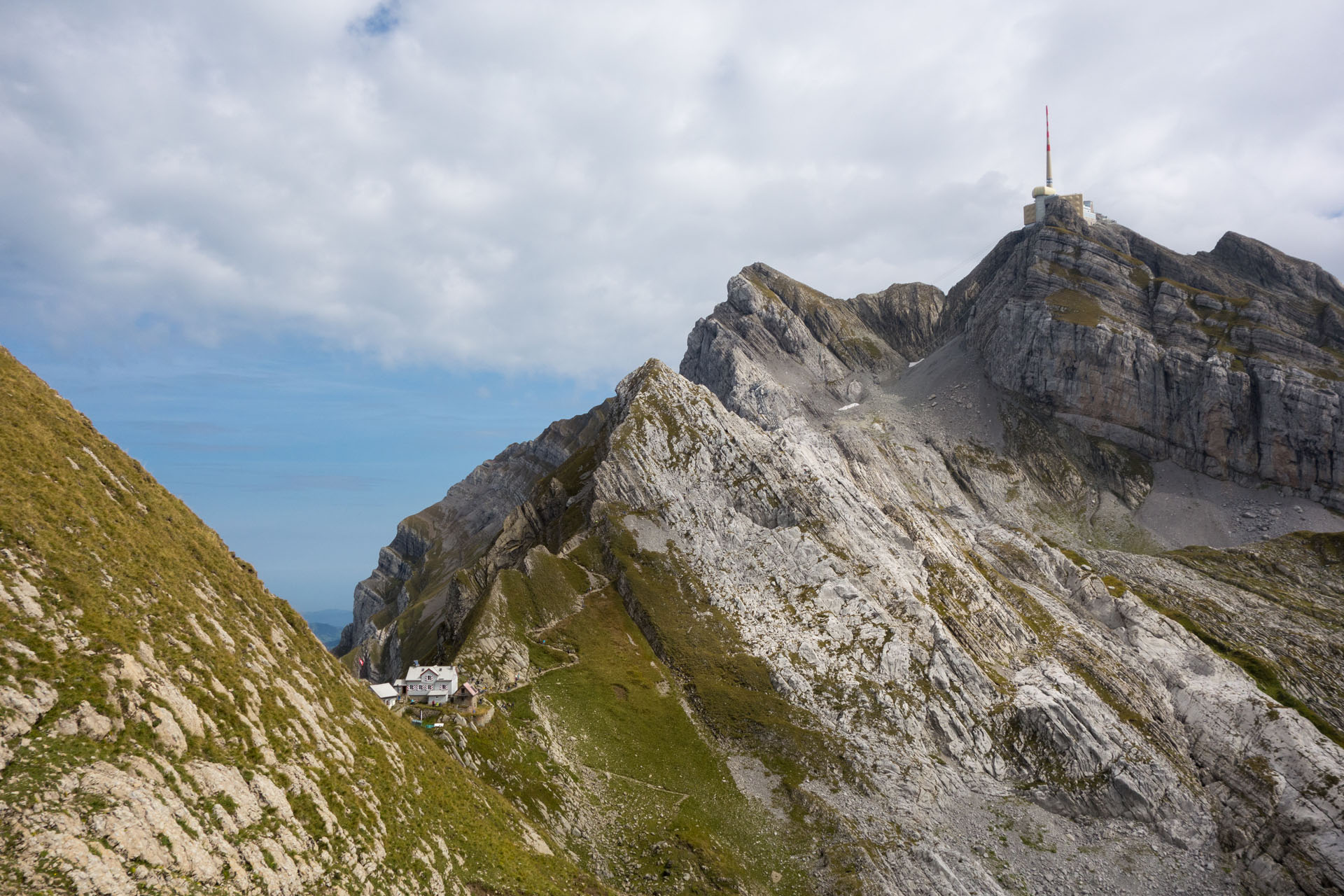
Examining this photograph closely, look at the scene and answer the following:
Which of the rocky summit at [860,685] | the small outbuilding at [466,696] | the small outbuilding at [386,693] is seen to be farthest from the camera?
the small outbuilding at [466,696]

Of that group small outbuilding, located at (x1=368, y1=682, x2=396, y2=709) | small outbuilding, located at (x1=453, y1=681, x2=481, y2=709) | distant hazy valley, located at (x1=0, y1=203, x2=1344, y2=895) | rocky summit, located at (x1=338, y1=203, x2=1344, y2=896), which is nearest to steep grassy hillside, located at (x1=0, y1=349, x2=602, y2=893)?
distant hazy valley, located at (x1=0, y1=203, x2=1344, y2=895)

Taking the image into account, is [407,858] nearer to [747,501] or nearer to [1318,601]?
[747,501]

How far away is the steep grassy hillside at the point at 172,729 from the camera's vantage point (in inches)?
920

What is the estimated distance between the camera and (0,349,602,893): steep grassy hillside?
23359 mm

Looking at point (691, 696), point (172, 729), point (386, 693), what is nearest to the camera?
point (172, 729)

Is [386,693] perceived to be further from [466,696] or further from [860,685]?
[860,685]

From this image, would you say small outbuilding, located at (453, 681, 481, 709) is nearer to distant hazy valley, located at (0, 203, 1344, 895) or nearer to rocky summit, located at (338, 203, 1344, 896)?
rocky summit, located at (338, 203, 1344, 896)

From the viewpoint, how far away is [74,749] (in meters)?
24.3

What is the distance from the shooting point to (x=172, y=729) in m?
28.0

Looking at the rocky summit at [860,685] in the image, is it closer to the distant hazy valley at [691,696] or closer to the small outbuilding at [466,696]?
the distant hazy valley at [691,696]

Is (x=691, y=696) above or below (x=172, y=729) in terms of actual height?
below

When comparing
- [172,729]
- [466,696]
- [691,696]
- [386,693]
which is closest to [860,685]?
[691,696]

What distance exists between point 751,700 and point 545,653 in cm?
2432

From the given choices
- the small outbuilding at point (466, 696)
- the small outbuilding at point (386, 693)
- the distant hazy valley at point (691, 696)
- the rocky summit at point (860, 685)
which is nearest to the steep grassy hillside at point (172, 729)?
the distant hazy valley at point (691, 696)
